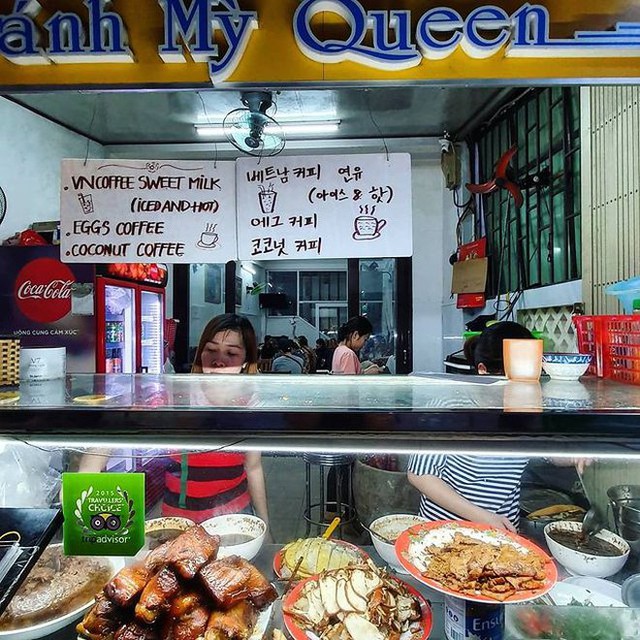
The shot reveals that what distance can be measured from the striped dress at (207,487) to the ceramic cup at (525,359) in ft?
3.12

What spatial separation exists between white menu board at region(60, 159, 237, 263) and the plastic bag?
1.70m

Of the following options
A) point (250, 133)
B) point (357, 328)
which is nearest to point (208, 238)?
point (250, 133)

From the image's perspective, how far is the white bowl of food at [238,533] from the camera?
4.50 ft

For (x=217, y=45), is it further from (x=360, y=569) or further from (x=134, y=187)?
(x=360, y=569)

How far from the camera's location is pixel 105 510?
3.96ft

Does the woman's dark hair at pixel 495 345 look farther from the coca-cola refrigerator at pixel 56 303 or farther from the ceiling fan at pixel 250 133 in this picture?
the coca-cola refrigerator at pixel 56 303

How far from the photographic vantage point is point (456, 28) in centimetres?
217

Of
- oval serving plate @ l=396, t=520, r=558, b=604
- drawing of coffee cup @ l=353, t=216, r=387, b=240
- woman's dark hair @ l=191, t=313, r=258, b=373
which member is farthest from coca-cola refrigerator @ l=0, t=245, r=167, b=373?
oval serving plate @ l=396, t=520, r=558, b=604

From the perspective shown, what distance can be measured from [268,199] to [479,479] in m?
2.08

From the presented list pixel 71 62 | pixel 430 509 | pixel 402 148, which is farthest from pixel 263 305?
pixel 430 509

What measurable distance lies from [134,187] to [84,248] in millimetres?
512

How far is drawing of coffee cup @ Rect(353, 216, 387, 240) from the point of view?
113 inches

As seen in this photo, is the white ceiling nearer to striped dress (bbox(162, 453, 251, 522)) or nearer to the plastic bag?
striped dress (bbox(162, 453, 251, 522))

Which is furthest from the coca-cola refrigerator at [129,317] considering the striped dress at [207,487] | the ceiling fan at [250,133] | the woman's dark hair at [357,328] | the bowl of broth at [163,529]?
the bowl of broth at [163,529]
